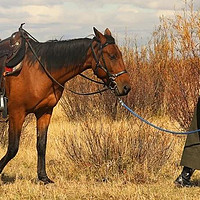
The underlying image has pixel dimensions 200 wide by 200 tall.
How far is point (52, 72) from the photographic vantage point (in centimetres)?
572

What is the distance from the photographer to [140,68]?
12.6m

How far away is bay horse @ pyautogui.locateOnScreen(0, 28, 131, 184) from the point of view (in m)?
5.56

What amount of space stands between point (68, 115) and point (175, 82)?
474cm

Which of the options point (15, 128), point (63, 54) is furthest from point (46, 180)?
point (63, 54)

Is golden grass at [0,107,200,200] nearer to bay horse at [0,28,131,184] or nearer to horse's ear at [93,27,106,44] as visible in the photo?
bay horse at [0,28,131,184]

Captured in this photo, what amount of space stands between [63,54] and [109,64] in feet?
2.01

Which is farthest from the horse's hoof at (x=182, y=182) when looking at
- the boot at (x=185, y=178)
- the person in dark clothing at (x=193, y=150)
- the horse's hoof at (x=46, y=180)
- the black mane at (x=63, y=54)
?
the black mane at (x=63, y=54)

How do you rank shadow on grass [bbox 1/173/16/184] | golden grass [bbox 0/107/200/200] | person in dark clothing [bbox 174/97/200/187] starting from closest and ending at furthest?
1. golden grass [bbox 0/107/200/200]
2. person in dark clothing [bbox 174/97/200/187]
3. shadow on grass [bbox 1/173/16/184]

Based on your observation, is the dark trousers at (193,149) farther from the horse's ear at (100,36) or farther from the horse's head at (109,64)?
the horse's ear at (100,36)

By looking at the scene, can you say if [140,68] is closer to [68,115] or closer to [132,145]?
[68,115]

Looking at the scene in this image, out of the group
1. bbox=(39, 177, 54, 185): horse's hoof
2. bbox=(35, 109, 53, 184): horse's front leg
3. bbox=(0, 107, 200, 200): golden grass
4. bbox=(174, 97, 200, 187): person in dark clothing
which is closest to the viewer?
bbox=(0, 107, 200, 200): golden grass

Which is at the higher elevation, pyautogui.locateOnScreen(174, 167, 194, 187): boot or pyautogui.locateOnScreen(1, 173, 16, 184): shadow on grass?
pyautogui.locateOnScreen(174, 167, 194, 187): boot

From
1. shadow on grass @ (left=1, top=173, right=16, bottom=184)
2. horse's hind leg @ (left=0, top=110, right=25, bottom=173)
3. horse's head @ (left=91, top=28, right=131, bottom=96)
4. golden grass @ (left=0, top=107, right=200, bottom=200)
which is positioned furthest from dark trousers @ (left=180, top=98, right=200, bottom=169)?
shadow on grass @ (left=1, top=173, right=16, bottom=184)

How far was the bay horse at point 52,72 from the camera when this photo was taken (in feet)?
18.2
